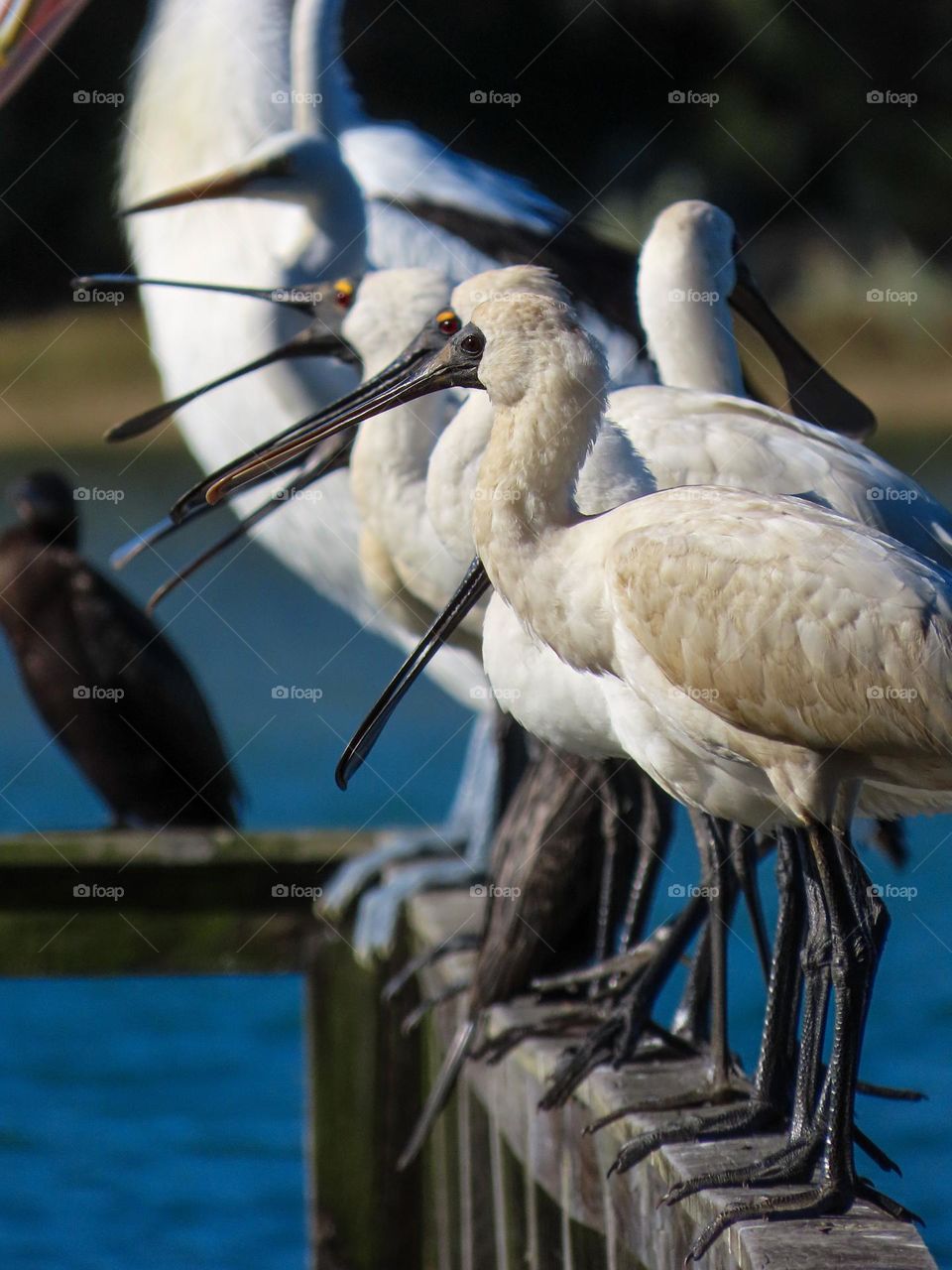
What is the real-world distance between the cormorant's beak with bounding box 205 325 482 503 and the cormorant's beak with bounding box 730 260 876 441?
2.78ft

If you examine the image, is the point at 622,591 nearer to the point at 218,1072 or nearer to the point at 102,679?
the point at 102,679

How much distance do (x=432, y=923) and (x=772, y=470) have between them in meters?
1.29

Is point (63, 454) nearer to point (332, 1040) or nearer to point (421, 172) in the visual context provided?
point (421, 172)

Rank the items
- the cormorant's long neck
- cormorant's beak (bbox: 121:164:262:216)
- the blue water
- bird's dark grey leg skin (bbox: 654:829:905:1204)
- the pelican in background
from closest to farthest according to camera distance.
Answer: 1. bird's dark grey leg skin (bbox: 654:829:905:1204)
2. cormorant's beak (bbox: 121:164:262:216)
3. the cormorant's long neck
4. the blue water
5. the pelican in background

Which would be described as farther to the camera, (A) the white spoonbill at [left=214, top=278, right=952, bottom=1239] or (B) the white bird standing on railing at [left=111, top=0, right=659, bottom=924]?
(B) the white bird standing on railing at [left=111, top=0, right=659, bottom=924]

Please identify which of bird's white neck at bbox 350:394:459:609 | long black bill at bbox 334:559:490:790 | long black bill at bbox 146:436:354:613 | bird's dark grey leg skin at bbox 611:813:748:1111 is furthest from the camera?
long black bill at bbox 146:436:354:613

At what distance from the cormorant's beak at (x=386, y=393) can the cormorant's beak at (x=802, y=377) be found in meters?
0.85

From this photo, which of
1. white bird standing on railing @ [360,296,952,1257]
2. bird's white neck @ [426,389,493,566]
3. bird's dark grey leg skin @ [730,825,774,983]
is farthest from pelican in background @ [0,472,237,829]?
white bird standing on railing @ [360,296,952,1257]

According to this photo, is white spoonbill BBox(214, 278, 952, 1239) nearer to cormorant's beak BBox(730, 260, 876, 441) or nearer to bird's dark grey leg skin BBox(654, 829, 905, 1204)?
bird's dark grey leg skin BBox(654, 829, 905, 1204)

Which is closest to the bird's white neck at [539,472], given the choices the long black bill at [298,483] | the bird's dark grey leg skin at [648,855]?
the bird's dark grey leg skin at [648,855]

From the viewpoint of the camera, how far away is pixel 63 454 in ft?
47.2

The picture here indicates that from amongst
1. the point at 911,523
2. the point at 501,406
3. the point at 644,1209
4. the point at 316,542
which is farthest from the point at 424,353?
the point at 316,542

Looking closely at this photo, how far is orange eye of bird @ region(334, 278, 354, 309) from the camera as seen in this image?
12.5 feet

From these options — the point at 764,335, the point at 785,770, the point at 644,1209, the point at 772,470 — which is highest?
the point at 764,335
